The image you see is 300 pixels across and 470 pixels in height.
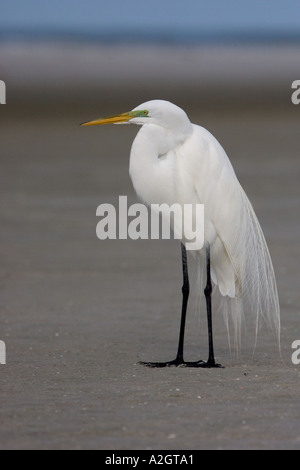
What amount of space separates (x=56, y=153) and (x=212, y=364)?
17717 mm

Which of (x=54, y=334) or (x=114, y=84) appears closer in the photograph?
(x=54, y=334)

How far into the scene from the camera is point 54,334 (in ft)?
27.3

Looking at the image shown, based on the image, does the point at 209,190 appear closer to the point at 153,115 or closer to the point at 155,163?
the point at 155,163

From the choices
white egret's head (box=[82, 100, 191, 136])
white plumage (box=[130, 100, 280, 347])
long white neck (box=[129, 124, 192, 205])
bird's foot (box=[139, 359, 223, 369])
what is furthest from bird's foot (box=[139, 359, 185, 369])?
white egret's head (box=[82, 100, 191, 136])

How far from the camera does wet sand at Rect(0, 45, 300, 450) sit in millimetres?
5562

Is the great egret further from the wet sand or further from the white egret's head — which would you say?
the wet sand

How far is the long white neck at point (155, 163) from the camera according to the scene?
23.0 ft

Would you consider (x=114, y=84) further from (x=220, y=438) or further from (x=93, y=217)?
(x=220, y=438)

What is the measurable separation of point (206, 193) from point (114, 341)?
1.40 meters

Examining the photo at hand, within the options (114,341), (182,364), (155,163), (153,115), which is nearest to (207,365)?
(182,364)

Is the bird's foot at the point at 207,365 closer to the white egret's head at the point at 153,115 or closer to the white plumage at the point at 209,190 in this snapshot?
the white plumage at the point at 209,190

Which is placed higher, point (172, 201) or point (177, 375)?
point (172, 201)
